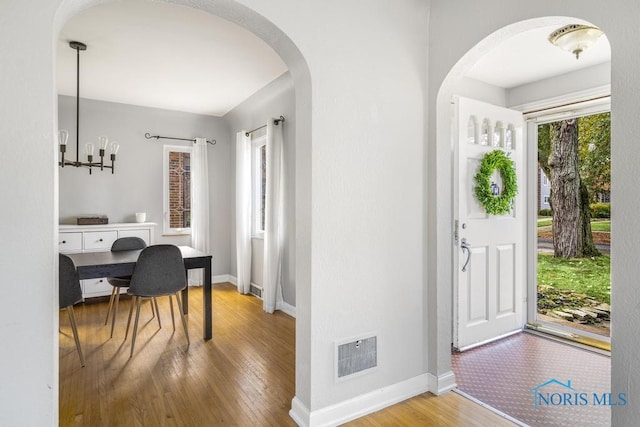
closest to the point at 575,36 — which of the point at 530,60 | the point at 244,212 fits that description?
the point at 530,60

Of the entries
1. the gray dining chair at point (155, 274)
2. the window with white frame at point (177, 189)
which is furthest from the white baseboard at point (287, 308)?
the window with white frame at point (177, 189)

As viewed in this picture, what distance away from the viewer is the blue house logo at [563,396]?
2250 millimetres

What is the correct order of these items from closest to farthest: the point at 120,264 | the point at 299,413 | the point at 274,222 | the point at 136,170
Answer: the point at 299,413, the point at 120,264, the point at 274,222, the point at 136,170

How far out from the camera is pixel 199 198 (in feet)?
17.4

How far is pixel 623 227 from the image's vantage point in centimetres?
Result: 147

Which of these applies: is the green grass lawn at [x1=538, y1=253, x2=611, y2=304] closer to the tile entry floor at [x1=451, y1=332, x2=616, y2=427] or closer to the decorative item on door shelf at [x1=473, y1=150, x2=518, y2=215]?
the tile entry floor at [x1=451, y1=332, x2=616, y2=427]

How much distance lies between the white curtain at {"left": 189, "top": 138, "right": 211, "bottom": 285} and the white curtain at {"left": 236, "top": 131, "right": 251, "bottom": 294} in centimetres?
66

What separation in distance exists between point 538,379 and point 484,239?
44.5 inches

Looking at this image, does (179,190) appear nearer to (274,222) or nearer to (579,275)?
(274,222)

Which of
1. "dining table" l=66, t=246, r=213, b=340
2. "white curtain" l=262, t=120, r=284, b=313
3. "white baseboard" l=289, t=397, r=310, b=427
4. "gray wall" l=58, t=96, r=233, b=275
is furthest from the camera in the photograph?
"gray wall" l=58, t=96, r=233, b=275

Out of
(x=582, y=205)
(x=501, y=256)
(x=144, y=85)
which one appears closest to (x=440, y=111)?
(x=501, y=256)

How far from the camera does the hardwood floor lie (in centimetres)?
206

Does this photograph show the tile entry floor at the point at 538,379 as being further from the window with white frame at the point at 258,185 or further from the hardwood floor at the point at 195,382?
the window with white frame at the point at 258,185

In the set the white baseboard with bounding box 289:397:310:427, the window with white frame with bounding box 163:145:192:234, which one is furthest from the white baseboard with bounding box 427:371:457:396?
the window with white frame with bounding box 163:145:192:234
